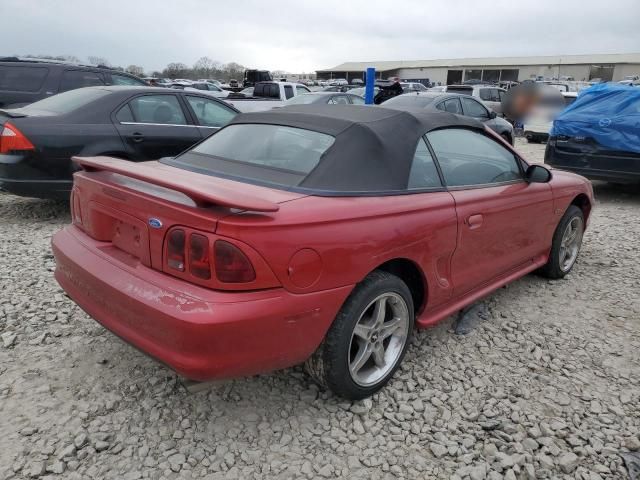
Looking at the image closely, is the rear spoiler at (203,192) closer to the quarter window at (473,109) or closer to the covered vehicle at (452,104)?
the covered vehicle at (452,104)

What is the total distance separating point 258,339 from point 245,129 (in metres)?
1.64

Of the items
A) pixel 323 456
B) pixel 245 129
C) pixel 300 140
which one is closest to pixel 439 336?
pixel 323 456

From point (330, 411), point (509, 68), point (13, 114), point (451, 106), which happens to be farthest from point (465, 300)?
point (509, 68)

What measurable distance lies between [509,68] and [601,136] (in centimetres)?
6218

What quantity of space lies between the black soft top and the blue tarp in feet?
16.4

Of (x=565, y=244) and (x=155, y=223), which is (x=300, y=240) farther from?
(x=565, y=244)

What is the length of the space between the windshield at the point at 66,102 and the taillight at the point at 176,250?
12.7 ft

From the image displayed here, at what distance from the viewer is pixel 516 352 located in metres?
3.17

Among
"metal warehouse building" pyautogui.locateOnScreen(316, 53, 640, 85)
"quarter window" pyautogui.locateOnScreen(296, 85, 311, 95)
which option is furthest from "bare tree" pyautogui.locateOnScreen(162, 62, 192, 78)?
"quarter window" pyautogui.locateOnScreen(296, 85, 311, 95)

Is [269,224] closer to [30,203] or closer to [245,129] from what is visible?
[245,129]

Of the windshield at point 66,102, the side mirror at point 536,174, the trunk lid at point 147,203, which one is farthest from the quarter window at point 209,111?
the side mirror at point 536,174

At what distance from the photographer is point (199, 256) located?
203cm

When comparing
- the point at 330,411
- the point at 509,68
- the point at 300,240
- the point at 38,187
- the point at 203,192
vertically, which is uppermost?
the point at 509,68

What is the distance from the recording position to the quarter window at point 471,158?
3.03 m
